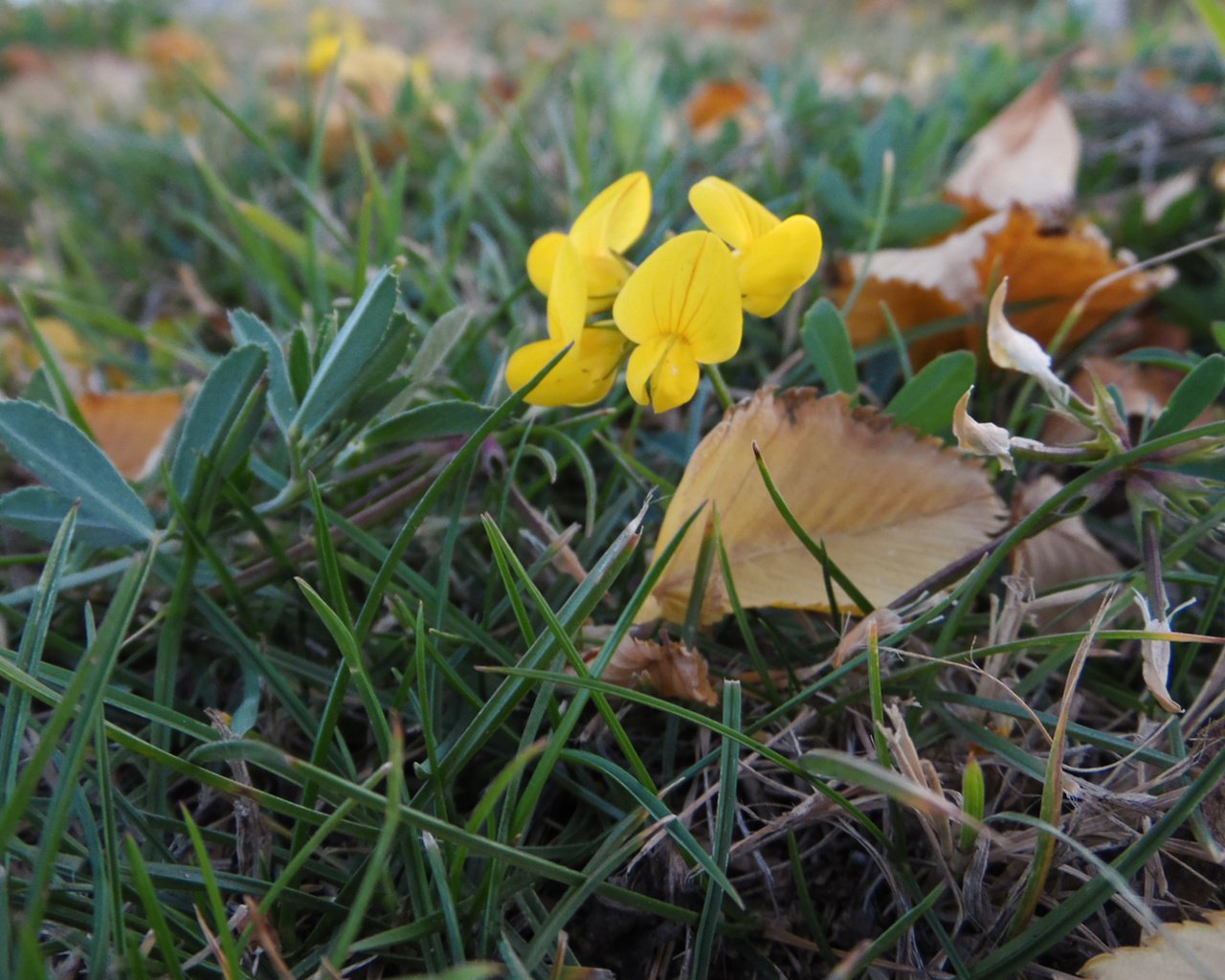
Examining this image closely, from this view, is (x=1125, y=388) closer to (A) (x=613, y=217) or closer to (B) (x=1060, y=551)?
(B) (x=1060, y=551)

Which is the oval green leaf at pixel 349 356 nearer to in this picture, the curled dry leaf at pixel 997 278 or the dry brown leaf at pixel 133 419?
the dry brown leaf at pixel 133 419

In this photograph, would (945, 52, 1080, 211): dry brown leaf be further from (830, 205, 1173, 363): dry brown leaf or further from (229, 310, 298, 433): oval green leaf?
(229, 310, 298, 433): oval green leaf

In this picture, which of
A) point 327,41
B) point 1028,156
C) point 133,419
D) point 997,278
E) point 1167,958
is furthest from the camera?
point 327,41

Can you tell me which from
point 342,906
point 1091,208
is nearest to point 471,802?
point 342,906

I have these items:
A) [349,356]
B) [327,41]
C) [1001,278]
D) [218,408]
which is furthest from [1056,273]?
[327,41]

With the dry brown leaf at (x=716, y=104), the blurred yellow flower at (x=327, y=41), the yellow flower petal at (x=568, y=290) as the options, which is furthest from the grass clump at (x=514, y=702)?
the dry brown leaf at (x=716, y=104)

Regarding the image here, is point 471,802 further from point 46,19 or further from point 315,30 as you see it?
point 46,19
